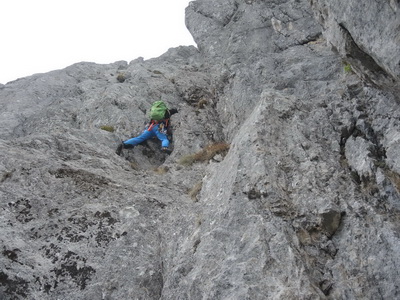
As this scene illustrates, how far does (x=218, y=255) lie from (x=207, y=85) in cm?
1883

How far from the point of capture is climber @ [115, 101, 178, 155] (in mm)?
21000

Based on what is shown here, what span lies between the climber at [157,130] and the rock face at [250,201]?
0.66 m

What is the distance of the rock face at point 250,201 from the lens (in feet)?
32.1

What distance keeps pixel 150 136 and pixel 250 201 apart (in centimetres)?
1119

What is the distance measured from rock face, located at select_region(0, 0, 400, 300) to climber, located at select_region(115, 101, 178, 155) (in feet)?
2.16

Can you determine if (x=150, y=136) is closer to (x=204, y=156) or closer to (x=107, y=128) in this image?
(x=107, y=128)

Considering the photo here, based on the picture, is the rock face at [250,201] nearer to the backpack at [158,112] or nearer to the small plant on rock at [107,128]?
the small plant on rock at [107,128]

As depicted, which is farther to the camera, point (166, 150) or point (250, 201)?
point (166, 150)

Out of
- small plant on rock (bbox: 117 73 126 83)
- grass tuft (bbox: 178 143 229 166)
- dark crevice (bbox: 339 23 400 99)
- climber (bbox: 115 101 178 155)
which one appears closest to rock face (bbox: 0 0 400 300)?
dark crevice (bbox: 339 23 400 99)

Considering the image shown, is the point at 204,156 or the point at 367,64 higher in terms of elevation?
the point at 367,64

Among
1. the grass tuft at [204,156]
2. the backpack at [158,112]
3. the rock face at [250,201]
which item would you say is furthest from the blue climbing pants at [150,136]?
the grass tuft at [204,156]

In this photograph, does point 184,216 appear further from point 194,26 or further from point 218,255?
point 194,26

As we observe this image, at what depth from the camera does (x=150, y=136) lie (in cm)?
2177

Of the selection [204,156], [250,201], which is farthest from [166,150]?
[250,201]
